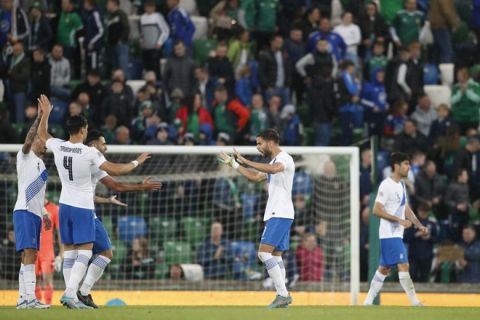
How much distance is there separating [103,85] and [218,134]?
98.0 inches

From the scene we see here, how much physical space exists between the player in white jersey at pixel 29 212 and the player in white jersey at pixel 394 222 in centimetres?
496

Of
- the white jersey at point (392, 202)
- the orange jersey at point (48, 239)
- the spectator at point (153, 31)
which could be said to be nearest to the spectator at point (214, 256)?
the orange jersey at point (48, 239)

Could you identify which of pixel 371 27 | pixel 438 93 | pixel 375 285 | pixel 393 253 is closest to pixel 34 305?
pixel 375 285

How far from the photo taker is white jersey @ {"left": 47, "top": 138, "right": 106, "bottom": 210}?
16.8m

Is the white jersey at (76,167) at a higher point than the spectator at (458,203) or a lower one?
higher

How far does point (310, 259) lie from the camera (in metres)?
24.4

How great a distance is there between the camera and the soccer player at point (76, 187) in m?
16.8

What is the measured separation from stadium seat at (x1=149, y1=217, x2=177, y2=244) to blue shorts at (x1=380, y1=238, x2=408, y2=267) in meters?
5.43

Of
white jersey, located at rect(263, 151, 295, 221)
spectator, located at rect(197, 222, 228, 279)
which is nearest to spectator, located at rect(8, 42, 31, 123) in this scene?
spectator, located at rect(197, 222, 228, 279)

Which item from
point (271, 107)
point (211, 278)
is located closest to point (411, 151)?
point (271, 107)

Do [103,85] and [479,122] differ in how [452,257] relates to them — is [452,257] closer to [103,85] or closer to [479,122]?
[479,122]

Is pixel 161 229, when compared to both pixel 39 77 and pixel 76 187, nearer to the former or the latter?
pixel 39 77

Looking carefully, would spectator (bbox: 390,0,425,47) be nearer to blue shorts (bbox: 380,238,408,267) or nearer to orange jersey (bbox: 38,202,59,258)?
→ blue shorts (bbox: 380,238,408,267)

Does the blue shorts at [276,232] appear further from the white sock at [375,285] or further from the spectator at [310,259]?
the spectator at [310,259]
